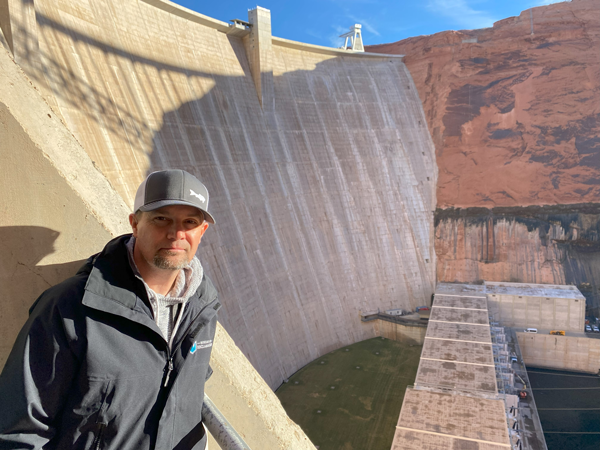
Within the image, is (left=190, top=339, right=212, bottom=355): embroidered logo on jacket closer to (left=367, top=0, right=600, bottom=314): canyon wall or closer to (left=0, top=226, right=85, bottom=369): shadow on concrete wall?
(left=0, top=226, right=85, bottom=369): shadow on concrete wall

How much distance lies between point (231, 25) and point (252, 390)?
19.9 m

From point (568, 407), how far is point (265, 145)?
1669 cm

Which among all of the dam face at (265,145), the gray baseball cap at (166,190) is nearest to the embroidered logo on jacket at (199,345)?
the gray baseball cap at (166,190)

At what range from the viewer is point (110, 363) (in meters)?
1.67

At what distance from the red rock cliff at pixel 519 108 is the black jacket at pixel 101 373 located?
24.9 m

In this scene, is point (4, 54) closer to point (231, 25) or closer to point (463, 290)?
point (231, 25)

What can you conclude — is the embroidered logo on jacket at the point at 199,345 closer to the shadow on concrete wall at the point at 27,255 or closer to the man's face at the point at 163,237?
the man's face at the point at 163,237

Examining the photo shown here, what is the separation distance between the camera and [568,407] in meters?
16.2

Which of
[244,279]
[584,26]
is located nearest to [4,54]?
[244,279]

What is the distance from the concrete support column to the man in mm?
19334

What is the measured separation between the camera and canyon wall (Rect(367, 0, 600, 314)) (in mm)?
22922

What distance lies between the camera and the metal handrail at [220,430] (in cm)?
199

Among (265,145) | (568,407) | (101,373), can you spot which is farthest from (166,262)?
(568,407)

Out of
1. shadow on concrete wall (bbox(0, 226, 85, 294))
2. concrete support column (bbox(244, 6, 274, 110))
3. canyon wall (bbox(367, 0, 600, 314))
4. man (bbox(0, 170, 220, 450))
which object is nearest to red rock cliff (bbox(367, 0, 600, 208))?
canyon wall (bbox(367, 0, 600, 314))
